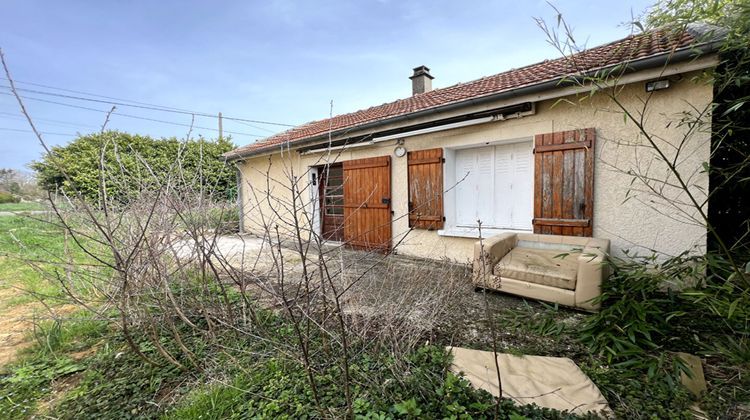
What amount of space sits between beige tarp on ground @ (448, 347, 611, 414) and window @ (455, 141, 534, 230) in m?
2.84

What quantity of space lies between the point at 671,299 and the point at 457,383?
7.88ft

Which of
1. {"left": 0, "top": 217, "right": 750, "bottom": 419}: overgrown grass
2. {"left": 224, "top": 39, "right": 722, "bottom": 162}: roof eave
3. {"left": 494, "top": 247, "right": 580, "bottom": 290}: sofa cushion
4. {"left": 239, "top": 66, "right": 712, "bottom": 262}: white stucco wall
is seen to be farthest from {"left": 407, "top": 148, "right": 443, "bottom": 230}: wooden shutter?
{"left": 0, "top": 217, "right": 750, "bottom": 419}: overgrown grass

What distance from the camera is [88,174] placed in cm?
1043

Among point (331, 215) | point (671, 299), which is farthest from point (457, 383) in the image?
point (331, 215)

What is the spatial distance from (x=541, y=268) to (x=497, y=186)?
6.32 ft

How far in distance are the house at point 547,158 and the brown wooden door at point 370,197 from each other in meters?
0.03

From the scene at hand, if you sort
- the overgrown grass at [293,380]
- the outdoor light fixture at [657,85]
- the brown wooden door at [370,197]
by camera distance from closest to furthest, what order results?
1. the overgrown grass at [293,380]
2. the outdoor light fixture at [657,85]
3. the brown wooden door at [370,197]

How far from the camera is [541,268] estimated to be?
341 centimetres

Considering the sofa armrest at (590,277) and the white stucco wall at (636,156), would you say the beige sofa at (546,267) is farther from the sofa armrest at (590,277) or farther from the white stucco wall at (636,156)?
the white stucco wall at (636,156)

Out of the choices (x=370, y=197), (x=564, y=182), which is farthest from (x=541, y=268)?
(x=370, y=197)

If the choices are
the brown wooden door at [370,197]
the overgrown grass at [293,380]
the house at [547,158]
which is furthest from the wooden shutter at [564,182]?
the brown wooden door at [370,197]

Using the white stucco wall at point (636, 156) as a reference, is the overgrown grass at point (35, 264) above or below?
below

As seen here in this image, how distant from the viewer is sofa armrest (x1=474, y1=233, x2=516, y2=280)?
3.57m

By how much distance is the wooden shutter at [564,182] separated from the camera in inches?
152
